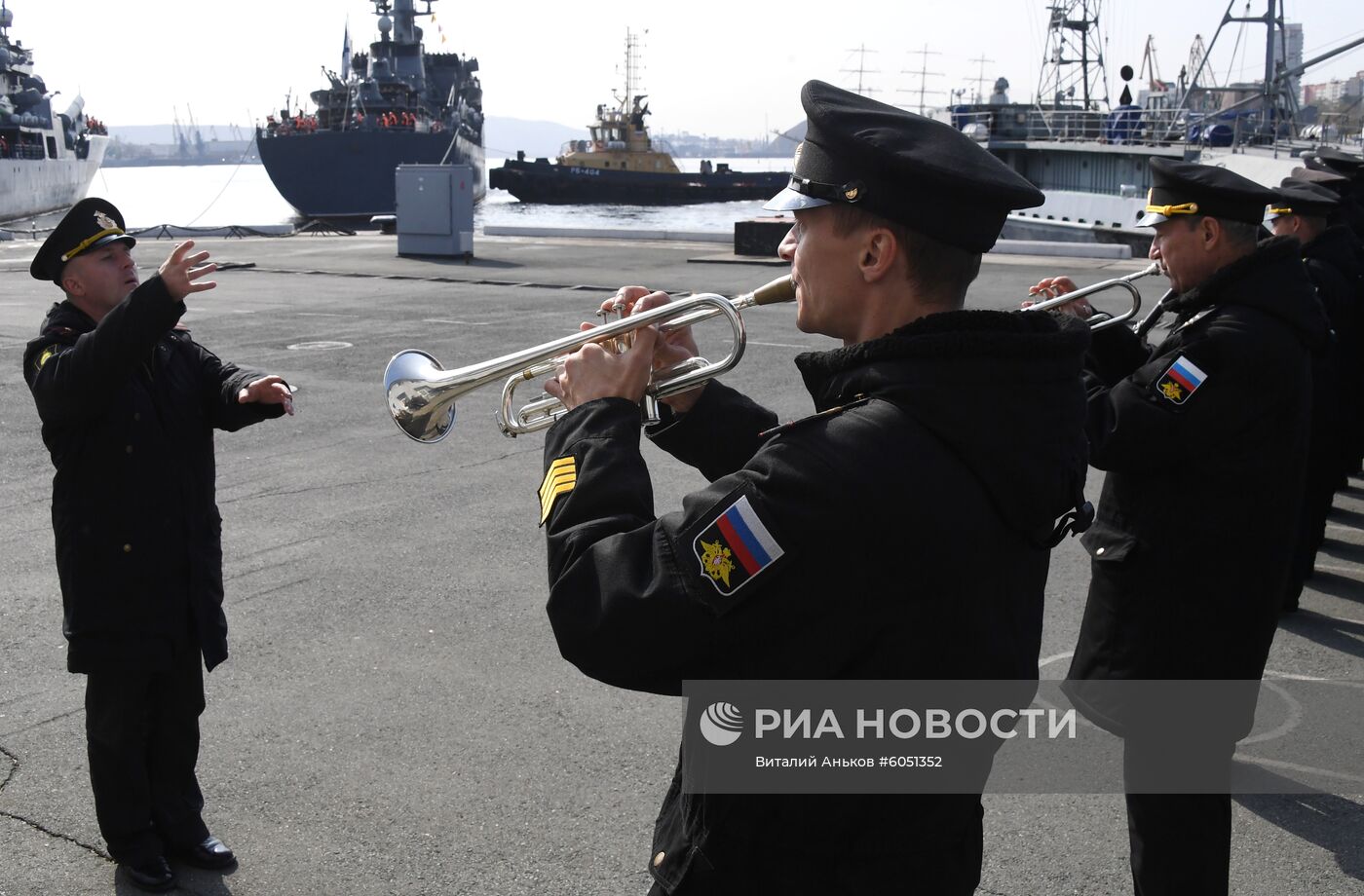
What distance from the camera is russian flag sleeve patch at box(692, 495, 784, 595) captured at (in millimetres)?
1675

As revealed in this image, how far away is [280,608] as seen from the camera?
18.4 ft

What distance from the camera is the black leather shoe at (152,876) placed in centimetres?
353

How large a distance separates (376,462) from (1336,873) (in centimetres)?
625

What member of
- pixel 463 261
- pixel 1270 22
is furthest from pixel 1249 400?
pixel 1270 22

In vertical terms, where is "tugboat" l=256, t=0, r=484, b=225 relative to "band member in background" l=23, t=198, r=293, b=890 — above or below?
above

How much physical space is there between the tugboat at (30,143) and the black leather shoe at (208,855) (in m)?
61.9

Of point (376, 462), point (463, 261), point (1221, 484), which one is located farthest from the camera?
point (463, 261)

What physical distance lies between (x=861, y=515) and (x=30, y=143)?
69.4 m

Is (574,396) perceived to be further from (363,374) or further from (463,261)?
(463,261)

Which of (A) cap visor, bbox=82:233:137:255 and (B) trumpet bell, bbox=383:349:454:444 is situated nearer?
(B) trumpet bell, bbox=383:349:454:444

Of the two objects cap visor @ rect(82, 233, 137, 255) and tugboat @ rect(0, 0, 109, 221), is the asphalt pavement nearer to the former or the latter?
cap visor @ rect(82, 233, 137, 255)

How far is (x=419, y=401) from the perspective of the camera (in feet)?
9.94

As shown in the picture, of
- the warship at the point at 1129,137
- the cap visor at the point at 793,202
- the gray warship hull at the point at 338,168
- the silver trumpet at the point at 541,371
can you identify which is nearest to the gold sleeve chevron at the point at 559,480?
the silver trumpet at the point at 541,371

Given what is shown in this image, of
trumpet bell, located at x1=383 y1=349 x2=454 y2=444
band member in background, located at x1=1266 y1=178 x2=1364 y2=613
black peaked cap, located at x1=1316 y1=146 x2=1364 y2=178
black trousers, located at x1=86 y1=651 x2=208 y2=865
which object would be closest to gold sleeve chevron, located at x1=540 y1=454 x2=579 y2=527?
trumpet bell, located at x1=383 y1=349 x2=454 y2=444
